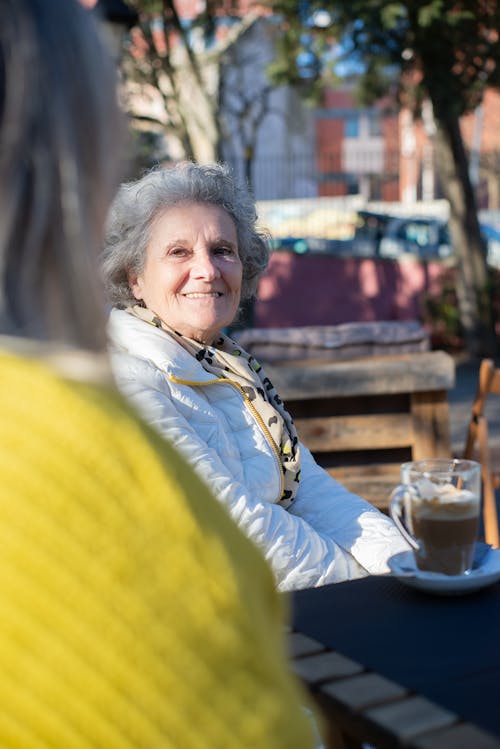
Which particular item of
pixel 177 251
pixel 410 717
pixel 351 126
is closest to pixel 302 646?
pixel 410 717

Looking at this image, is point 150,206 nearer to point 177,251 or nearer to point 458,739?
point 177,251

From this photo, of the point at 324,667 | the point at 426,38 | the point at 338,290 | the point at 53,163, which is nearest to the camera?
the point at 53,163

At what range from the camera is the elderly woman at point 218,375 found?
250 centimetres

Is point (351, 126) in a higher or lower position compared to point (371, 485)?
higher

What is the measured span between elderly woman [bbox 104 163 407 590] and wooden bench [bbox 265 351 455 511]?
1.12m

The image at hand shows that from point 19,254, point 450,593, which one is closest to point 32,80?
point 19,254

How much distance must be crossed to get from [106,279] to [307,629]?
1.58 metres

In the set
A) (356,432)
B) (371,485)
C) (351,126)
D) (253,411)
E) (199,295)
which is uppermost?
(351,126)

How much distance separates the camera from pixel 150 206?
2.96 m

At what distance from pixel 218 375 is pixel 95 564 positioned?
79.5 inches

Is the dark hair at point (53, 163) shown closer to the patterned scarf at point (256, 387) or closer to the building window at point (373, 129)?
the patterned scarf at point (256, 387)

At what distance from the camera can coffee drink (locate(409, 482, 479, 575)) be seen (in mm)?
1893

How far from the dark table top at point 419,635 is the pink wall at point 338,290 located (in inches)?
512

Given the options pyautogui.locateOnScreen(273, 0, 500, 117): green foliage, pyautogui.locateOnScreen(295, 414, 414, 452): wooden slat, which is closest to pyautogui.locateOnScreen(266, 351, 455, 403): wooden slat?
pyautogui.locateOnScreen(295, 414, 414, 452): wooden slat
